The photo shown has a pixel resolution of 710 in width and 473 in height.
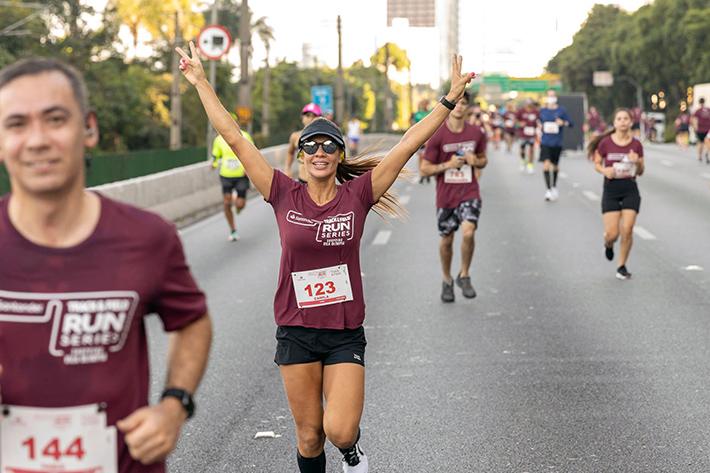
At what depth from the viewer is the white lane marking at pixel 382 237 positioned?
1533 cm

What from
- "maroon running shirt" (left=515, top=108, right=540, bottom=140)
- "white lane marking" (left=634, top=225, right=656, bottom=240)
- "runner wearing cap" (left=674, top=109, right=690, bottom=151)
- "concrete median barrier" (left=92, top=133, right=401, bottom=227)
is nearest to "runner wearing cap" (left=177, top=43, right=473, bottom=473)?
"concrete median barrier" (left=92, top=133, right=401, bottom=227)

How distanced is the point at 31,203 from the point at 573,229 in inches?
571

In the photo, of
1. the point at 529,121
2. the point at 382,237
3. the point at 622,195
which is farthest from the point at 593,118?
the point at 622,195

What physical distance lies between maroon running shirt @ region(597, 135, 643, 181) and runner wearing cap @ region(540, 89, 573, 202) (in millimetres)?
9637

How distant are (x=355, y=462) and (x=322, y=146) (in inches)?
57.2

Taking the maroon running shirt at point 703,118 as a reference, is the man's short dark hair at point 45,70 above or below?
above

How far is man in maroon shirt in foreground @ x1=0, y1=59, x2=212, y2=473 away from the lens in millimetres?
2412

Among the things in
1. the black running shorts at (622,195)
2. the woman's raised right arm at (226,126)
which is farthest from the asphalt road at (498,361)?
the woman's raised right arm at (226,126)

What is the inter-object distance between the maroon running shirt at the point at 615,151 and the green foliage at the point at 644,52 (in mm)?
63970

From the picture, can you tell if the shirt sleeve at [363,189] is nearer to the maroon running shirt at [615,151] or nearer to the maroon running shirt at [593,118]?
the maroon running shirt at [615,151]

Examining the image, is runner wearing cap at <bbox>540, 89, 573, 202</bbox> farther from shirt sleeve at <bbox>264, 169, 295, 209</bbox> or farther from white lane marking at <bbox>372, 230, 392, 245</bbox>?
shirt sleeve at <bbox>264, 169, 295, 209</bbox>

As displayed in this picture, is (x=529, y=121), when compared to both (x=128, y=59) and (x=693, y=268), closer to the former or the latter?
(x=693, y=268)

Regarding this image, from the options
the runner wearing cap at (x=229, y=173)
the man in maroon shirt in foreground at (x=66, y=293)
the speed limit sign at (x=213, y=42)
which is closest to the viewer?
the man in maroon shirt in foreground at (x=66, y=293)

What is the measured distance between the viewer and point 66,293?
96.9 inches
